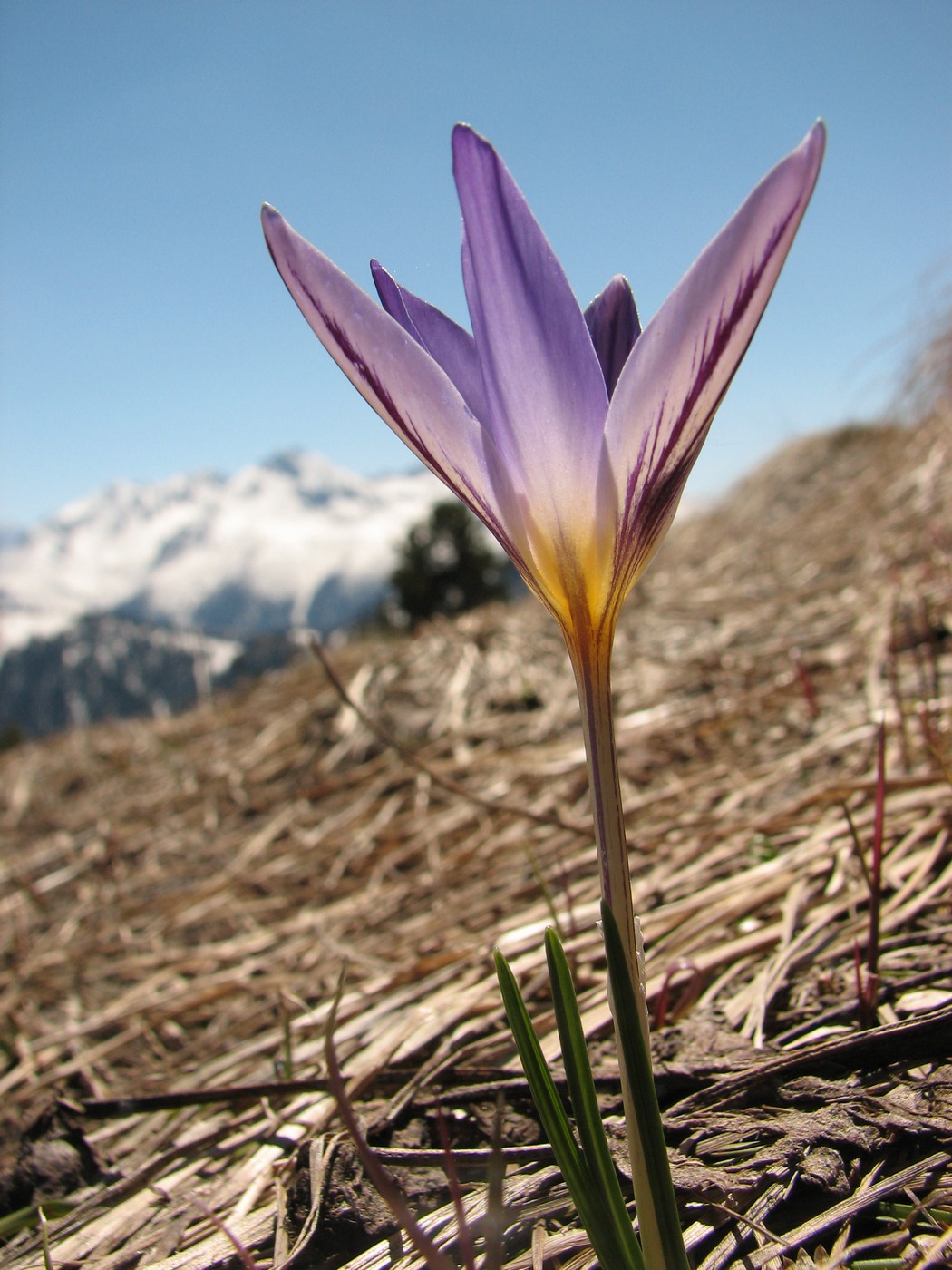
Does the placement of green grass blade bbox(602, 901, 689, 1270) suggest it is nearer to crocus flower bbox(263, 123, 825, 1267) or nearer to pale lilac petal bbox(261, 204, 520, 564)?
crocus flower bbox(263, 123, 825, 1267)

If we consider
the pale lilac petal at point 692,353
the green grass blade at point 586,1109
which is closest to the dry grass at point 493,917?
the green grass blade at point 586,1109

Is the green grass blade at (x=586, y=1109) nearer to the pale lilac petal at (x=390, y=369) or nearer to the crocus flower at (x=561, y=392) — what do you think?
the crocus flower at (x=561, y=392)

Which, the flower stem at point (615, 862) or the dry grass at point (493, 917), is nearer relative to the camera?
the flower stem at point (615, 862)

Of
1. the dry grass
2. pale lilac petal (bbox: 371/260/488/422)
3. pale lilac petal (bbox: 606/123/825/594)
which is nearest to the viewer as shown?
pale lilac petal (bbox: 606/123/825/594)

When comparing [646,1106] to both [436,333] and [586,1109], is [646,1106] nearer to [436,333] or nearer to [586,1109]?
[586,1109]

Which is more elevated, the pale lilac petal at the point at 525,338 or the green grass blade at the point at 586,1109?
the pale lilac petal at the point at 525,338

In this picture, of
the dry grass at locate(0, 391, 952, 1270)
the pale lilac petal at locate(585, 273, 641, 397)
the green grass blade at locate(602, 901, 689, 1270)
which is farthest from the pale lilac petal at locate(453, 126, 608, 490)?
the dry grass at locate(0, 391, 952, 1270)
